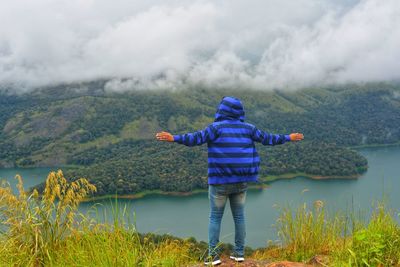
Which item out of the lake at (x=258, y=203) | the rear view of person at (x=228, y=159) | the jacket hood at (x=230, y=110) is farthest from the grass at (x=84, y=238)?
the lake at (x=258, y=203)

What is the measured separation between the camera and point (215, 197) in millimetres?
5645

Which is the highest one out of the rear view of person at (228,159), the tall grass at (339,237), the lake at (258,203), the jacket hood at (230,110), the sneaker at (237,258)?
the jacket hood at (230,110)

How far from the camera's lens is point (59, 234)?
15.7 ft

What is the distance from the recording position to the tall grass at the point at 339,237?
13.6 ft

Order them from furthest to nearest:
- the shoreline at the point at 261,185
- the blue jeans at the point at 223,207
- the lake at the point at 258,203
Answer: the shoreline at the point at 261,185 → the lake at the point at 258,203 → the blue jeans at the point at 223,207

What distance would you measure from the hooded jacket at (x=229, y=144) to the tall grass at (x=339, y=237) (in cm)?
92

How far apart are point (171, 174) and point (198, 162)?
20.0m

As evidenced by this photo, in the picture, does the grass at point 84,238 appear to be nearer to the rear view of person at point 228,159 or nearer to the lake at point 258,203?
the rear view of person at point 228,159

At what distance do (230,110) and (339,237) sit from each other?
7.90 ft

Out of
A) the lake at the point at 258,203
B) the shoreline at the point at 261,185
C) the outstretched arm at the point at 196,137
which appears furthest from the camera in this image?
the shoreline at the point at 261,185

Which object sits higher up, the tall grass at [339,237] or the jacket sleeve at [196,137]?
the jacket sleeve at [196,137]

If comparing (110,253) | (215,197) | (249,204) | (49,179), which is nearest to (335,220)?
(215,197)

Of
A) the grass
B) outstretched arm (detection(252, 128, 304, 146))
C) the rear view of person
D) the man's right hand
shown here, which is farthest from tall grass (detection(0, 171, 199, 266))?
the man's right hand

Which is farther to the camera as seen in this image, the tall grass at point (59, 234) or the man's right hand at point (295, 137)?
the man's right hand at point (295, 137)
